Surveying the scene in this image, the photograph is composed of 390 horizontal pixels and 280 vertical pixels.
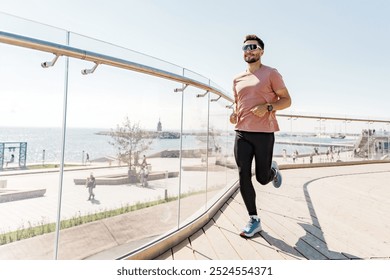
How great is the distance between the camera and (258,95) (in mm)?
1669

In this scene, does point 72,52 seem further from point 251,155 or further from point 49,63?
point 251,155

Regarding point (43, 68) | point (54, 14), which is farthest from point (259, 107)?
point (54, 14)

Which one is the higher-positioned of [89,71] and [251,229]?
[89,71]

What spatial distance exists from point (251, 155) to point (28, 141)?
142cm

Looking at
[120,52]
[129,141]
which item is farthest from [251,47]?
[129,141]

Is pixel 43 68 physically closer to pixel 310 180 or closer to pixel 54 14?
pixel 54 14

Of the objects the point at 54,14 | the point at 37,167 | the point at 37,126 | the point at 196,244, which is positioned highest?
the point at 54,14

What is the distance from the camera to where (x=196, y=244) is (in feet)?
4.98

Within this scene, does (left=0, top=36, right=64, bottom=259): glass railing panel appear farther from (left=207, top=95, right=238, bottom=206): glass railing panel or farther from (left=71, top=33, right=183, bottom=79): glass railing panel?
(left=207, top=95, right=238, bottom=206): glass railing panel

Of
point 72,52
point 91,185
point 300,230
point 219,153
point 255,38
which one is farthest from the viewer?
point 219,153

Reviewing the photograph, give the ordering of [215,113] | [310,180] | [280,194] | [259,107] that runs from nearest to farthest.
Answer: [259,107], [215,113], [280,194], [310,180]

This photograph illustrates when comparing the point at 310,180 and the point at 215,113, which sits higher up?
the point at 215,113

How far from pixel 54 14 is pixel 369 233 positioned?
4.02m

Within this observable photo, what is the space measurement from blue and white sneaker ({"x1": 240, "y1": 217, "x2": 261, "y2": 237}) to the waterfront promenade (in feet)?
0.13
